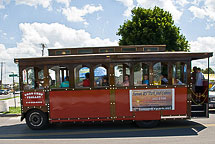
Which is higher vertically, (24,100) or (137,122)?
(24,100)

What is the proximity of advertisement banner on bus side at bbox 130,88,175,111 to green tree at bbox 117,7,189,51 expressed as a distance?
13.6 meters

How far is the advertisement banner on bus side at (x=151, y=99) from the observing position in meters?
7.53

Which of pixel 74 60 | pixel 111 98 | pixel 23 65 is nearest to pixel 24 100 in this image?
pixel 23 65

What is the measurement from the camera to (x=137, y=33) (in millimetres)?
20562

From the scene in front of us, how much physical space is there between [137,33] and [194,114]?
45.6 ft

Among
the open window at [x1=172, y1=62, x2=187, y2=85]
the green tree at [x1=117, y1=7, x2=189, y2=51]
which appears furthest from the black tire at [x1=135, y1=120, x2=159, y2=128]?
the green tree at [x1=117, y1=7, x2=189, y2=51]

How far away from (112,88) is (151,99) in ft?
4.92

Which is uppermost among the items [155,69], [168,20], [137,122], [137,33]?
[168,20]

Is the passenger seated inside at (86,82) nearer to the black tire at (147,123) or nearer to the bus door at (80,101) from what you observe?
the bus door at (80,101)

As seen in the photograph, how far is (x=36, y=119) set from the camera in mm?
7844

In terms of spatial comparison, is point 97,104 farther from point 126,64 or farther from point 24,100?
point 24,100

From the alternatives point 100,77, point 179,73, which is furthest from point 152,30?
point 100,77

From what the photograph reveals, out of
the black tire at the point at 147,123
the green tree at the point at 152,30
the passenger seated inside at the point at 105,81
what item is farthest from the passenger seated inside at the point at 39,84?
Answer: the green tree at the point at 152,30

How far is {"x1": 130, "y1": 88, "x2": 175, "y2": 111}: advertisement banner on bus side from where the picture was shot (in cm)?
753
